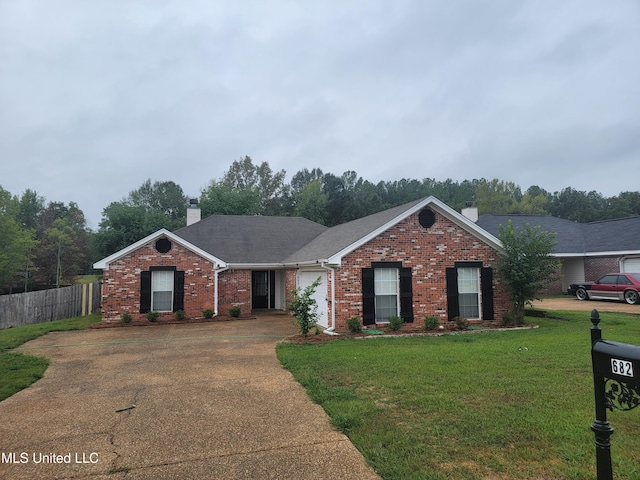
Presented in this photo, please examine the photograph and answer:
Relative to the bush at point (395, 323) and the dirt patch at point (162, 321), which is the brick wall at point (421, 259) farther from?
the dirt patch at point (162, 321)

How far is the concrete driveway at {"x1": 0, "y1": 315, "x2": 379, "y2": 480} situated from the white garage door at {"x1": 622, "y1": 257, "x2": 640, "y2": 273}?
74.6 ft

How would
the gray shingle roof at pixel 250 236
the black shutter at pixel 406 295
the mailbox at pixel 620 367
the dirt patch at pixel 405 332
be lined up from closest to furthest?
the mailbox at pixel 620 367, the dirt patch at pixel 405 332, the black shutter at pixel 406 295, the gray shingle roof at pixel 250 236

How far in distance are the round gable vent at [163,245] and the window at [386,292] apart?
852 centimetres

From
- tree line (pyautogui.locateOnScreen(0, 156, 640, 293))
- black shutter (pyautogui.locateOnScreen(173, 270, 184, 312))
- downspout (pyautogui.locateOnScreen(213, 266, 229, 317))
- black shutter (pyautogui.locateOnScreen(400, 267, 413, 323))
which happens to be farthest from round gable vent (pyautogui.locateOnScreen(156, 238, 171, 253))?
tree line (pyautogui.locateOnScreen(0, 156, 640, 293))

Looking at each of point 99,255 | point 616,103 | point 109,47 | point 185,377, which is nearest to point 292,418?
point 185,377

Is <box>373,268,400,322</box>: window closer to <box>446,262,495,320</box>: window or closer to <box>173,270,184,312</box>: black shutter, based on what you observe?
<box>446,262,495,320</box>: window

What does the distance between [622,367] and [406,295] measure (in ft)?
33.5

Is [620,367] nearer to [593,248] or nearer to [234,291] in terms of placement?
[234,291]

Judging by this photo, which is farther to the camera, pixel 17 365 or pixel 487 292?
pixel 487 292

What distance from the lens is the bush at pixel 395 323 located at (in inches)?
470

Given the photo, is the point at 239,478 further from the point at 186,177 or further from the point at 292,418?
the point at 186,177

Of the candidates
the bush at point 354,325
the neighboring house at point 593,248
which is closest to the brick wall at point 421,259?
the bush at point 354,325

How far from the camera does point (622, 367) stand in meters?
2.46

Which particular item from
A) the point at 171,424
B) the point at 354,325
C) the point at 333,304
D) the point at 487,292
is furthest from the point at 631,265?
the point at 171,424
